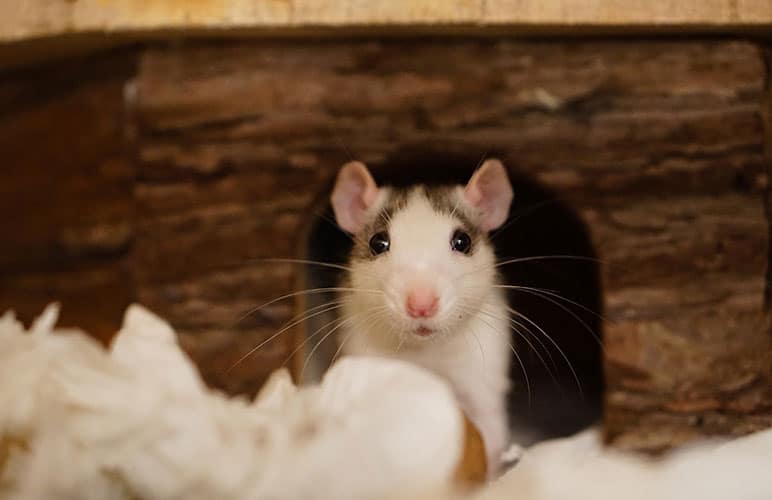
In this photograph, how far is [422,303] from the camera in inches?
57.7

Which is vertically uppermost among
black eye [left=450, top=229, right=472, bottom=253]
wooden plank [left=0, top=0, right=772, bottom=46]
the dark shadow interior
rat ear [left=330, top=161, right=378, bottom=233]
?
wooden plank [left=0, top=0, right=772, bottom=46]

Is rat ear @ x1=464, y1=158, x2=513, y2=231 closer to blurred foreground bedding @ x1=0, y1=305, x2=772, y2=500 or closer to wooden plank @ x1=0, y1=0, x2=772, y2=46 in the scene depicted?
wooden plank @ x1=0, y1=0, x2=772, y2=46

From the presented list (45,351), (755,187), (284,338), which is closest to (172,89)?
(284,338)

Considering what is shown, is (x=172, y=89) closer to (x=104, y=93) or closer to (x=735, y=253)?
(x=104, y=93)

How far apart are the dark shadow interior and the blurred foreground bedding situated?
851 millimetres

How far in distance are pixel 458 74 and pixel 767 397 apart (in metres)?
0.94

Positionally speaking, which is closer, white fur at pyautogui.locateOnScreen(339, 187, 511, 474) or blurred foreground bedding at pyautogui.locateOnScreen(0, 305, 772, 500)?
blurred foreground bedding at pyautogui.locateOnScreen(0, 305, 772, 500)

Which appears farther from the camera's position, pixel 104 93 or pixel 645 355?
pixel 104 93

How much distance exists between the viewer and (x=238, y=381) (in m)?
1.67

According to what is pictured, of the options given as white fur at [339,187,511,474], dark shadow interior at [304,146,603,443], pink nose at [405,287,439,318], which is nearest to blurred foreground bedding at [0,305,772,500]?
pink nose at [405,287,439,318]

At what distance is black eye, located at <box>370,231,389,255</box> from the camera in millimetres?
1705

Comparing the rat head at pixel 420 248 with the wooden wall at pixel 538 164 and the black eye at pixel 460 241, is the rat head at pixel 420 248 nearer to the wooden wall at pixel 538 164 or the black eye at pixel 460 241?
the black eye at pixel 460 241

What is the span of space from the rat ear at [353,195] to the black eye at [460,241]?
221 mm

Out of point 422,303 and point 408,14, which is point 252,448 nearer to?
point 422,303
